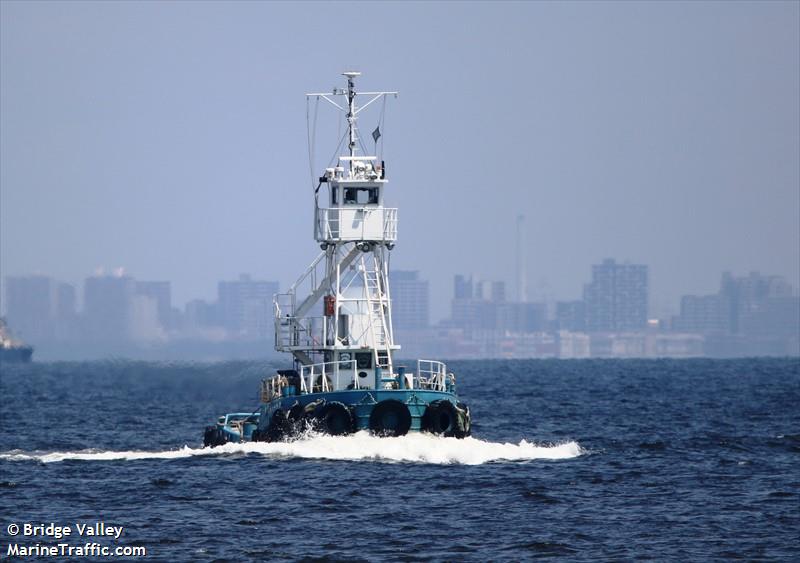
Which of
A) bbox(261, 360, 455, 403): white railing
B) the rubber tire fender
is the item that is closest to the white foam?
the rubber tire fender

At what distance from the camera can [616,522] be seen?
3734 centimetres

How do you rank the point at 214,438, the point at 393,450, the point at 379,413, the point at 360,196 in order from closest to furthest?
the point at 379,413
the point at 393,450
the point at 360,196
the point at 214,438

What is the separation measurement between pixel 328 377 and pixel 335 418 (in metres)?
3.38

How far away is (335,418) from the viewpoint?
48.8m

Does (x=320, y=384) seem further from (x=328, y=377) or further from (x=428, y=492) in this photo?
(x=428, y=492)

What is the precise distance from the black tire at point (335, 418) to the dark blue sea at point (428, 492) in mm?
325

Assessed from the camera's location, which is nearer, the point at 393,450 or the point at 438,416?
the point at 393,450

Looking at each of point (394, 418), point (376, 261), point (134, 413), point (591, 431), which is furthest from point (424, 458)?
point (134, 413)

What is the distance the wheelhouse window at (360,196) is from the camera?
2048 inches

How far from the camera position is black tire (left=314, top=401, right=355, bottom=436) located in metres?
48.7

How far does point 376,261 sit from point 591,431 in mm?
18860

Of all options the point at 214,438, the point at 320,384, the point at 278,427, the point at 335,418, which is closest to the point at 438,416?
the point at 335,418

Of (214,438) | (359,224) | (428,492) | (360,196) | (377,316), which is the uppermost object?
(360,196)

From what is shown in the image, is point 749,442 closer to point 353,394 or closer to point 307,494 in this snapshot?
point 353,394
